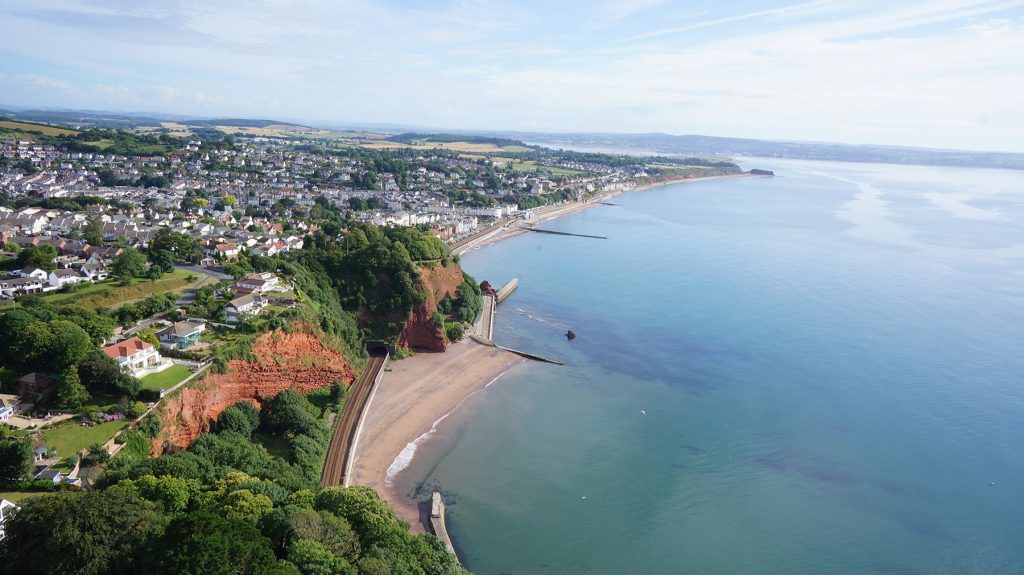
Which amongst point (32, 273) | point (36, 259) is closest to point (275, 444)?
point (32, 273)

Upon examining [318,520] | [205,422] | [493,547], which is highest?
[318,520]

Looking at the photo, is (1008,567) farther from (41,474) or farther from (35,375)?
(35,375)

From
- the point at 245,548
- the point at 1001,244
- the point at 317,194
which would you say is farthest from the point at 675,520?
the point at 1001,244

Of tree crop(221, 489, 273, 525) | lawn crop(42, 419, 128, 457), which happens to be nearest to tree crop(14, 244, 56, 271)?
lawn crop(42, 419, 128, 457)

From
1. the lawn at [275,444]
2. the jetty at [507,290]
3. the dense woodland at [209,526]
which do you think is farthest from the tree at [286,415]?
the jetty at [507,290]

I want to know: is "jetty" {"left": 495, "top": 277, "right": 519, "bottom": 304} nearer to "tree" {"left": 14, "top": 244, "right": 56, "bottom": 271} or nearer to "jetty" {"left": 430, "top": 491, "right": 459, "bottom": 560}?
"jetty" {"left": 430, "top": 491, "right": 459, "bottom": 560}
